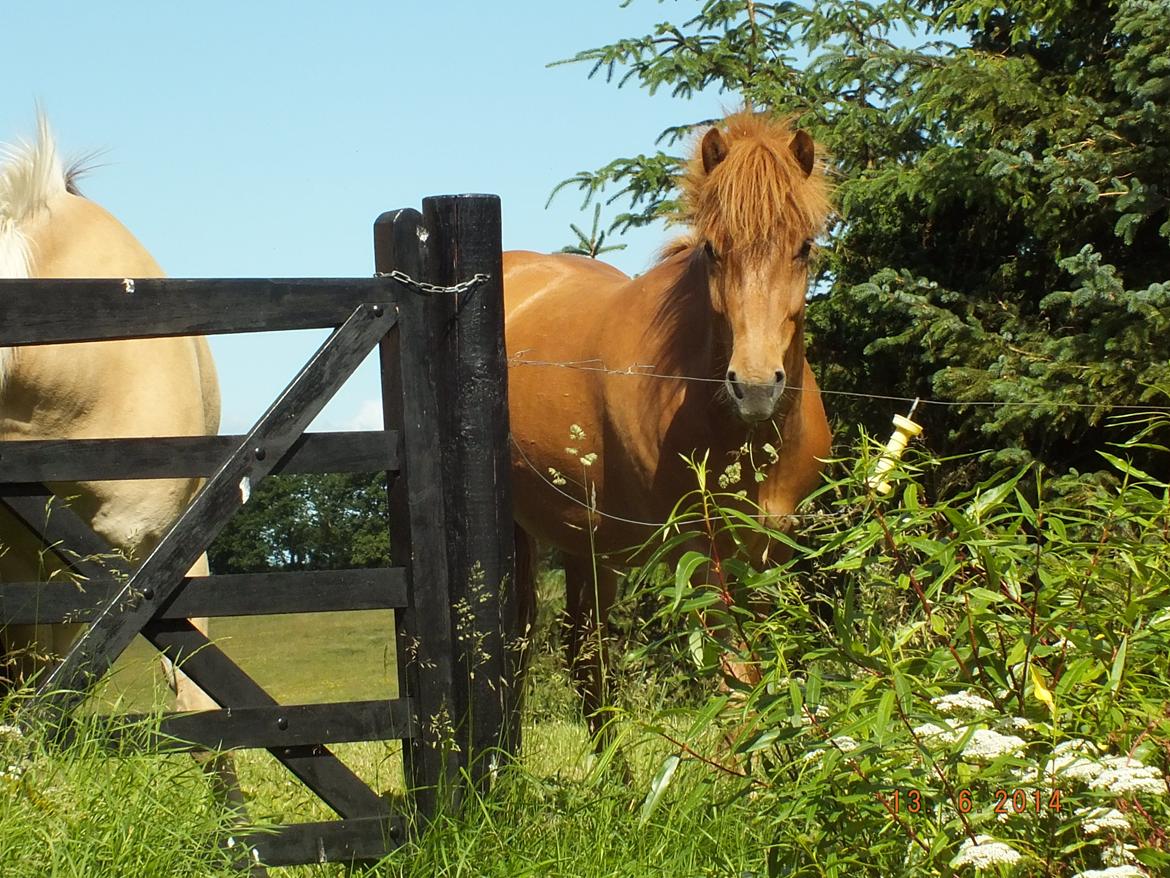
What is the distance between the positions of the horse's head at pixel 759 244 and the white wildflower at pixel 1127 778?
2079 millimetres

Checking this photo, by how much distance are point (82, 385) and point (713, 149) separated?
243 cm

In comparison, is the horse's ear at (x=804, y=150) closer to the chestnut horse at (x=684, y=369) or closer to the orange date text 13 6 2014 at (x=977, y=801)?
the chestnut horse at (x=684, y=369)

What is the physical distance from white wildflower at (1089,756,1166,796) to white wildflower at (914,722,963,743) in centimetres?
24

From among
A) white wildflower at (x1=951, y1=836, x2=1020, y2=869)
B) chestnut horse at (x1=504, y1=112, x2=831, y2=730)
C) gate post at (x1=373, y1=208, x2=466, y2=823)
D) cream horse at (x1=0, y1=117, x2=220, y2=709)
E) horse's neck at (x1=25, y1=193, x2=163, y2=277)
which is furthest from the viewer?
chestnut horse at (x1=504, y1=112, x2=831, y2=730)

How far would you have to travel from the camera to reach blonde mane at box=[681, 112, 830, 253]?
434 cm

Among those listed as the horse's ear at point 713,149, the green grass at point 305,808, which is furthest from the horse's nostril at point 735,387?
the green grass at point 305,808

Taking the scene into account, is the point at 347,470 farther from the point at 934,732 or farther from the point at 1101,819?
the point at 1101,819

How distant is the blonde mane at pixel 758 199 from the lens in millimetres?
4340

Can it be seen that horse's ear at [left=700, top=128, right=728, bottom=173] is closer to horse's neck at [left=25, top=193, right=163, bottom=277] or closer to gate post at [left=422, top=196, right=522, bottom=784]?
gate post at [left=422, top=196, right=522, bottom=784]

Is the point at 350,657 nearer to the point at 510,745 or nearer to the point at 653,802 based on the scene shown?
the point at 510,745

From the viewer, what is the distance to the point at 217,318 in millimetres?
3068

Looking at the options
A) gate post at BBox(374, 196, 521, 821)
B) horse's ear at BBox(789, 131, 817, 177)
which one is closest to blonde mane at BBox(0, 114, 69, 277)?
gate post at BBox(374, 196, 521, 821)

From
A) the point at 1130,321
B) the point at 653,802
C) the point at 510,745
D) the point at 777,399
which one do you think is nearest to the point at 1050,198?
the point at 1130,321

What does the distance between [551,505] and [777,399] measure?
168 centimetres
